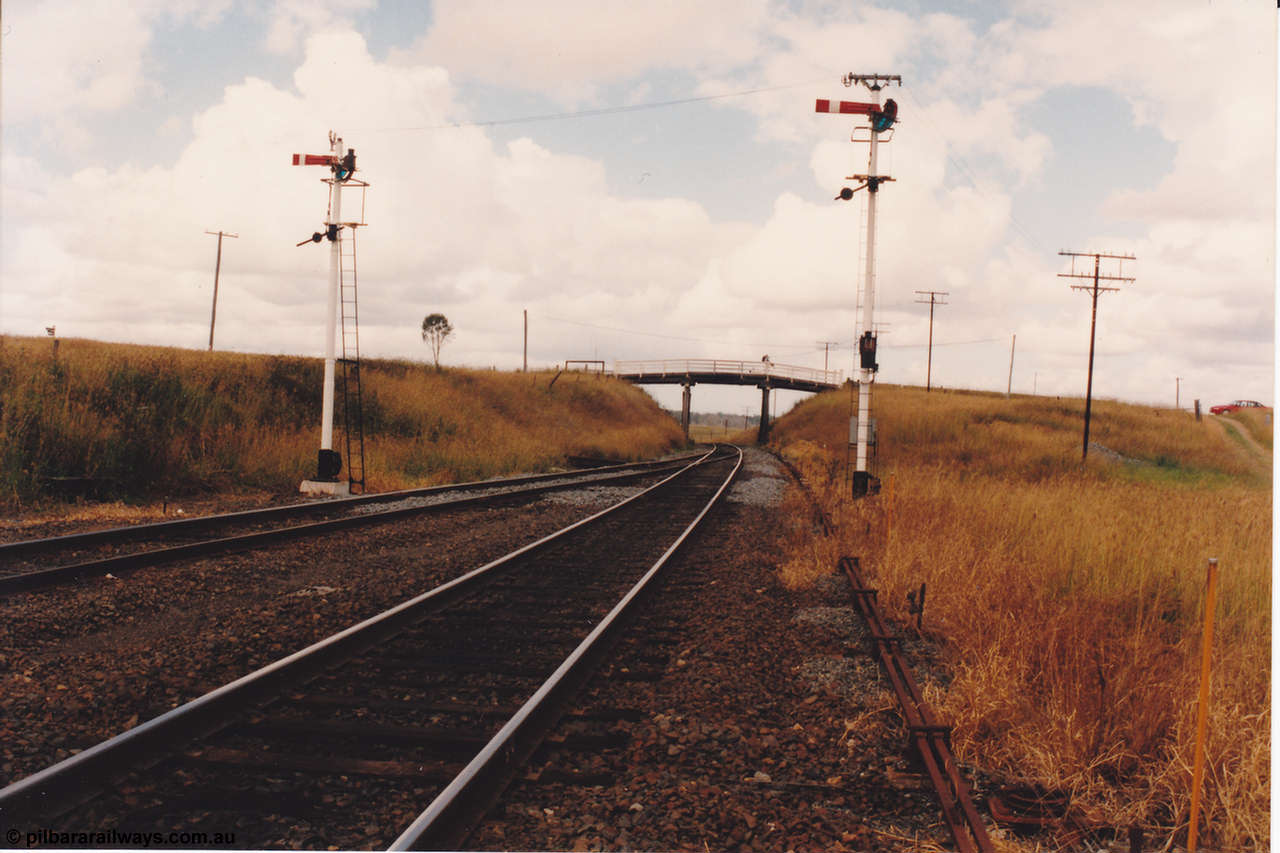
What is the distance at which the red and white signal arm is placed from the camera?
13812 mm

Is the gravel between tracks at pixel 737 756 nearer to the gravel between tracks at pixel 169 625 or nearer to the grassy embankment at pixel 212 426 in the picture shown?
the gravel between tracks at pixel 169 625

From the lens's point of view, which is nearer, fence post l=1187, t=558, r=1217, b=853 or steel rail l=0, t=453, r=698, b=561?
fence post l=1187, t=558, r=1217, b=853

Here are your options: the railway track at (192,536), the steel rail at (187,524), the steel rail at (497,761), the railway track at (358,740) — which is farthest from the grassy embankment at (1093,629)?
the steel rail at (187,524)

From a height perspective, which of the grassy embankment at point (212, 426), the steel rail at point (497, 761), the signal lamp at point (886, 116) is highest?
the signal lamp at point (886, 116)

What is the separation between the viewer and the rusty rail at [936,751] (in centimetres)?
296

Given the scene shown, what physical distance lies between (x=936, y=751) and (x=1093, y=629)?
2.21 m

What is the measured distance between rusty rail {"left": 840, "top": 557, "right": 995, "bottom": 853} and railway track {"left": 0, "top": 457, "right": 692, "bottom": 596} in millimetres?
6708

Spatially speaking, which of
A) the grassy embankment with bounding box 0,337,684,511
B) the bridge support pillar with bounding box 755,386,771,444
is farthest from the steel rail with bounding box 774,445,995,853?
the bridge support pillar with bounding box 755,386,771,444

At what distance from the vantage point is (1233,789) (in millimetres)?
3250

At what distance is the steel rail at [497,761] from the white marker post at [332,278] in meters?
10.3

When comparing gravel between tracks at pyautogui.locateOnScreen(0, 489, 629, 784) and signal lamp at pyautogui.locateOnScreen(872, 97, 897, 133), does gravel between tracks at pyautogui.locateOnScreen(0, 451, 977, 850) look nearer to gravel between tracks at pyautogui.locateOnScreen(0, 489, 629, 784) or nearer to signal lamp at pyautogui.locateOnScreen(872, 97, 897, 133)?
gravel between tracks at pyautogui.locateOnScreen(0, 489, 629, 784)

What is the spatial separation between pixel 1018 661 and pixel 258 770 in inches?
166

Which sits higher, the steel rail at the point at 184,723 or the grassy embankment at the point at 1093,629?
the grassy embankment at the point at 1093,629

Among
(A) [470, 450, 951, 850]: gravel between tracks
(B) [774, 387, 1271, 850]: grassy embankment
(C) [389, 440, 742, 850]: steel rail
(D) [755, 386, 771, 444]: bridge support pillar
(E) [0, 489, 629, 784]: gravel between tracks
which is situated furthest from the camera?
(D) [755, 386, 771, 444]: bridge support pillar
